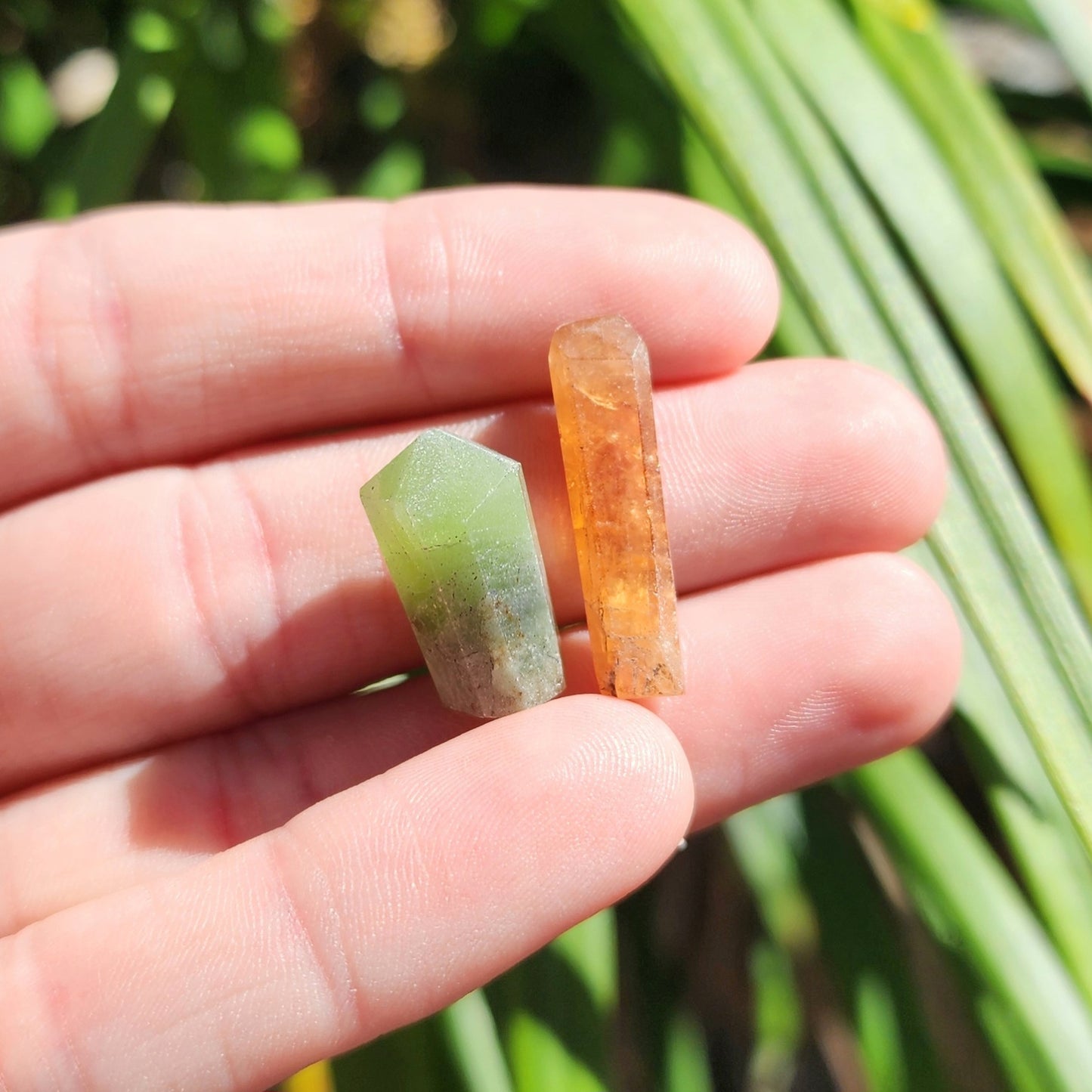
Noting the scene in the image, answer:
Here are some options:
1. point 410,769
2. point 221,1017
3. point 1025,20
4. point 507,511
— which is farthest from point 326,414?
point 1025,20

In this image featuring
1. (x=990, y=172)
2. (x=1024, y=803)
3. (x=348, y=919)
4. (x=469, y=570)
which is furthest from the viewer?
(x=990, y=172)

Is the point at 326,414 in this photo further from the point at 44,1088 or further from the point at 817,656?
the point at 44,1088

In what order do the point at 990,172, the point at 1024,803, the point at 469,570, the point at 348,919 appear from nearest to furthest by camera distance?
the point at 348,919
the point at 469,570
the point at 1024,803
the point at 990,172

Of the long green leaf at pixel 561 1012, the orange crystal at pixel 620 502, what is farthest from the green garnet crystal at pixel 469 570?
the long green leaf at pixel 561 1012

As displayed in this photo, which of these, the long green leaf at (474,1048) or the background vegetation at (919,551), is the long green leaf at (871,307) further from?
the long green leaf at (474,1048)

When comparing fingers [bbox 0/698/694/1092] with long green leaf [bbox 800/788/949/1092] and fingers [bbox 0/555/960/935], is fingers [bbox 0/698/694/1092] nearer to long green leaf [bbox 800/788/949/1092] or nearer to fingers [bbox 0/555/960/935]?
fingers [bbox 0/555/960/935]

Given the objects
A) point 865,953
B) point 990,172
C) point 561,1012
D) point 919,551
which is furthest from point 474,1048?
point 990,172

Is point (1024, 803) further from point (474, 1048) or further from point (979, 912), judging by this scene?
point (474, 1048)
